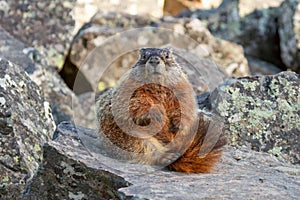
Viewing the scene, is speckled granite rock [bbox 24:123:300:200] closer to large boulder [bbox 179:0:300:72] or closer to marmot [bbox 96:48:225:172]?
marmot [bbox 96:48:225:172]

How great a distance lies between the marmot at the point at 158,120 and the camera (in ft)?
21.1

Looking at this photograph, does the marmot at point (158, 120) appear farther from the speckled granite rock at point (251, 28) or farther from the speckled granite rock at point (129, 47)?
the speckled granite rock at point (251, 28)

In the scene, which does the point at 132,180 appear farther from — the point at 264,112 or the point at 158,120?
the point at 264,112

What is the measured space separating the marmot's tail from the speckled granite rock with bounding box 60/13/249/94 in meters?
5.33

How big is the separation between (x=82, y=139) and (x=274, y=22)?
8.34 metres

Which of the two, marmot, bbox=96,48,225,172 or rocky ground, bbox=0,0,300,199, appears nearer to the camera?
rocky ground, bbox=0,0,300,199

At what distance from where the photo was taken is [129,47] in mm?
12789

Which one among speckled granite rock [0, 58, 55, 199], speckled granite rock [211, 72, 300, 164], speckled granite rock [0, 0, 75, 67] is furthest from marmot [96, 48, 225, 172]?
speckled granite rock [0, 0, 75, 67]

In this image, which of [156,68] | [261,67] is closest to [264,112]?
[156,68]

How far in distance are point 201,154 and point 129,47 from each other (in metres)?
6.52

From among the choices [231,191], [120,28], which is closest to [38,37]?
[120,28]

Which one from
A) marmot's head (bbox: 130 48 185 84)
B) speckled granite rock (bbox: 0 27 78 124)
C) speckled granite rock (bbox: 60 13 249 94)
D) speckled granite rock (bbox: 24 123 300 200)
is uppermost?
speckled granite rock (bbox: 60 13 249 94)

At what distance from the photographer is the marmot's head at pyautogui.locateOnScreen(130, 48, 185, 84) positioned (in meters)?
6.74

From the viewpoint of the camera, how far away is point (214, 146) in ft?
21.5
